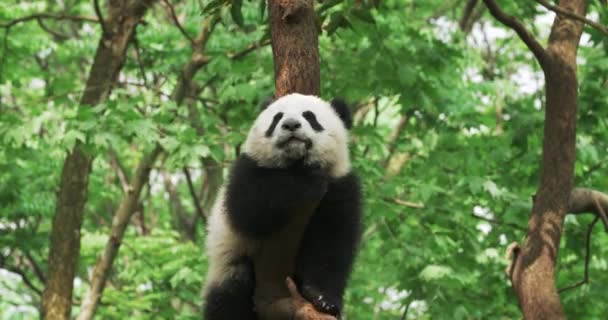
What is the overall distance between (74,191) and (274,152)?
4.63 m

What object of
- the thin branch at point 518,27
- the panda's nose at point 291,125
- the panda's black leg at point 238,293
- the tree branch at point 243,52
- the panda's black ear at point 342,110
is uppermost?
the tree branch at point 243,52

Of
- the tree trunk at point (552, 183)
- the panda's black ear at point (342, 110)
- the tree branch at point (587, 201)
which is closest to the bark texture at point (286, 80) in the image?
the panda's black ear at point (342, 110)

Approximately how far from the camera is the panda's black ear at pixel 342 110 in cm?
430

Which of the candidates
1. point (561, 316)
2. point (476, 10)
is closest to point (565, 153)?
point (561, 316)

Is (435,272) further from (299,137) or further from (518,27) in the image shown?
(299,137)

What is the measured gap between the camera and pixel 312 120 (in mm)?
3818

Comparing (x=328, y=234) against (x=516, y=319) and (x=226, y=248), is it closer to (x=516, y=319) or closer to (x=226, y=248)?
(x=226, y=248)

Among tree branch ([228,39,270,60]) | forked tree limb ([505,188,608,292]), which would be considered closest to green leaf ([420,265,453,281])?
forked tree limb ([505,188,608,292])

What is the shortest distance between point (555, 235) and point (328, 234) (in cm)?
258

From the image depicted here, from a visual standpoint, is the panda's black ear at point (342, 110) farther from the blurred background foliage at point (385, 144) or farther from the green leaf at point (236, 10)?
the blurred background foliage at point (385, 144)

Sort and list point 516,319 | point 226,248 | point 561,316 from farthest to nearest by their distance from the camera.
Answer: point 516,319 → point 561,316 → point 226,248

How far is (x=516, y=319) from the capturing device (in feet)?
28.6

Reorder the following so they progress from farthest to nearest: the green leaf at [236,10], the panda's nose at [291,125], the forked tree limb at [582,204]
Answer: the forked tree limb at [582,204] < the green leaf at [236,10] < the panda's nose at [291,125]

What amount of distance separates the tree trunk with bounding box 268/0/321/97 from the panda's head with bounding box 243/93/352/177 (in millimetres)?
85
